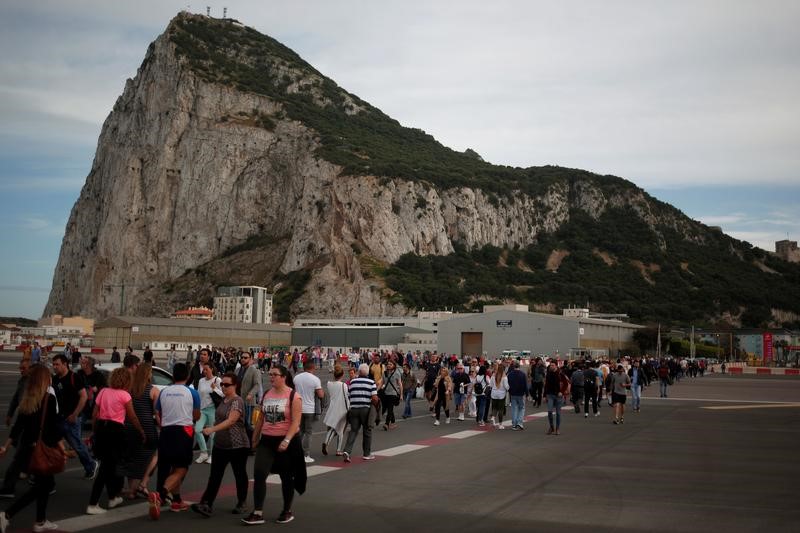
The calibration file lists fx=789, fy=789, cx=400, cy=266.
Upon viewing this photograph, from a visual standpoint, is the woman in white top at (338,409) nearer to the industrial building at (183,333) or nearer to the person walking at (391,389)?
the person walking at (391,389)

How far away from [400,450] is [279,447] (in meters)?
6.43

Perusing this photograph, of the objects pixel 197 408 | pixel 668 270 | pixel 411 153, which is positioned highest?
pixel 411 153

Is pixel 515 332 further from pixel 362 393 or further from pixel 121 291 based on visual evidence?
pixel 121 291

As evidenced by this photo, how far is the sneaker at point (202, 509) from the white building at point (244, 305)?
94191 mm

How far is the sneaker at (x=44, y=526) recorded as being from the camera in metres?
7.57

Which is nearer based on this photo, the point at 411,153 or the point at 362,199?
the point at 362,199

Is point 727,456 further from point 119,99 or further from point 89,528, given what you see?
point 119,99

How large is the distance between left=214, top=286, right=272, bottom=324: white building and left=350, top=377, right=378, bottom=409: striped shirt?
89.8 metres

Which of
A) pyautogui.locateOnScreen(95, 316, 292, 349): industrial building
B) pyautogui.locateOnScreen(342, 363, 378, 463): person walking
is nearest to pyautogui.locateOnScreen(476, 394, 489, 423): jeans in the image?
pyautogui.locateOnScreen(342, 363, 378, 463): person walking

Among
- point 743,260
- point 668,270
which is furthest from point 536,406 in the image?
point 743,260

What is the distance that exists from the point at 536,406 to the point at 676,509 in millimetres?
16637

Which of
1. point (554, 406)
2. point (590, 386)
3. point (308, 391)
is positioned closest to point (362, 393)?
point (308, 391)

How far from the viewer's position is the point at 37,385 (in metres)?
7.76

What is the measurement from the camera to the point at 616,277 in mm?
139250
